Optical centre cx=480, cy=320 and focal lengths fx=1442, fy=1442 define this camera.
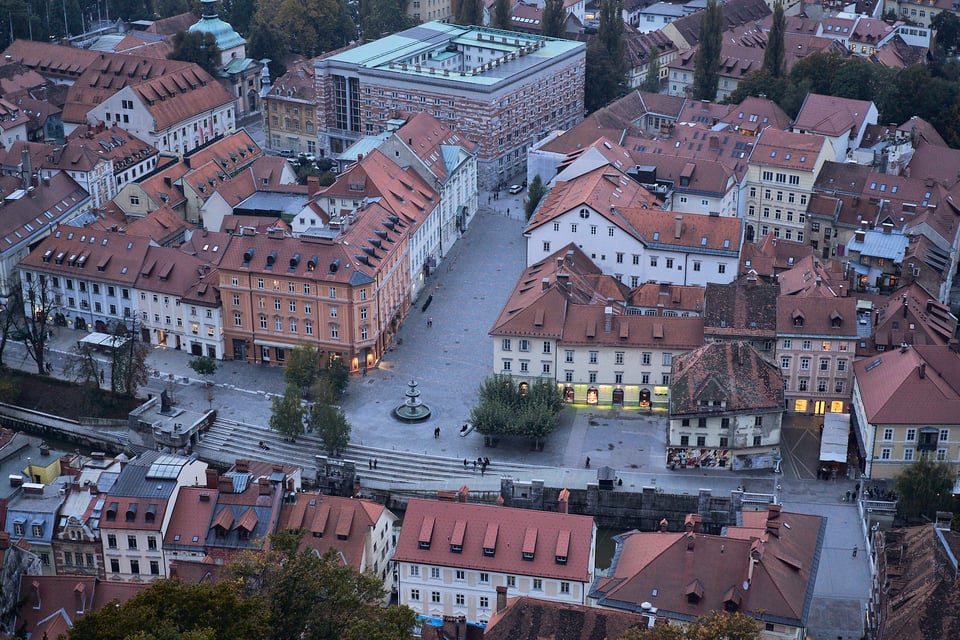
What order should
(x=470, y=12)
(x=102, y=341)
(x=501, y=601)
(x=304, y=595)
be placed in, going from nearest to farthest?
1. (x=304, y=595)
2. (x=501, y=601)
3. (x=102, y=341)
4. (x=470, y=12)

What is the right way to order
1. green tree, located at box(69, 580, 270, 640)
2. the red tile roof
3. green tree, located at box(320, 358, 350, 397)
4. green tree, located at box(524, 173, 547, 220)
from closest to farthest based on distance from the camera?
1. green tree, located at box(69, 580, 270, 640)
2. the red tile roof
3. green tree, located at box(320, 358, 350, 397)
4. green tree, located at box(524, 173, 547, 220)

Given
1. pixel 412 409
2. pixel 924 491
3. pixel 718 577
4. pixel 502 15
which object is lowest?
pixel 412 409

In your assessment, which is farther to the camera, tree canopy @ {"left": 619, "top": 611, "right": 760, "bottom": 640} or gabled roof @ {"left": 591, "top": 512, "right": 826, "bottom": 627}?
gabled roof @ {"left": 591, "top": 512, "right": 826, "bottom": 627}

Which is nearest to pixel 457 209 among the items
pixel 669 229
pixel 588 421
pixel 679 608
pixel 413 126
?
pixel 413 126

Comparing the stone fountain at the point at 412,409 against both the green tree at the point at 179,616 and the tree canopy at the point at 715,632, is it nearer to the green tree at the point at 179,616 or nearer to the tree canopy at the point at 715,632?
the green tree at the point at 179,616

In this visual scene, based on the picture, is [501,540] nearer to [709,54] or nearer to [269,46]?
[709,54]

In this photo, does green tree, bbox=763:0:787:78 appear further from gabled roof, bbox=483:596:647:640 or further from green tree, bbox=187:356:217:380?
gabled roof, bbox=483:596:647:640

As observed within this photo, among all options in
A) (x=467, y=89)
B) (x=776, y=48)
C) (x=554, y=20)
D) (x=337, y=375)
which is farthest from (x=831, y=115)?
(x=337, y=375)

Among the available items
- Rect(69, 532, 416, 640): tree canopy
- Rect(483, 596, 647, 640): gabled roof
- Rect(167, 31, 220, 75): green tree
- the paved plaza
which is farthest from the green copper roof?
Rect(483, 596, 647, 640): gabled roof
